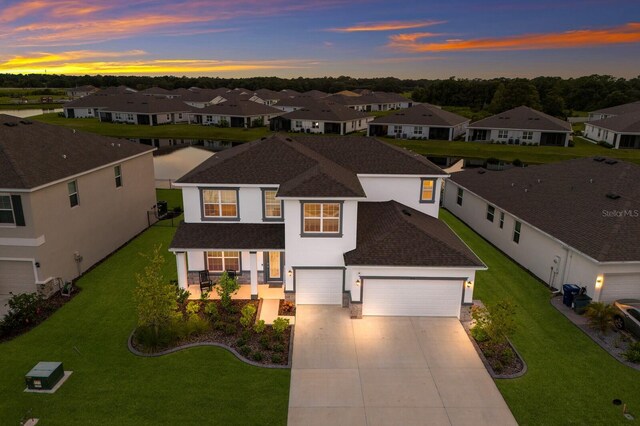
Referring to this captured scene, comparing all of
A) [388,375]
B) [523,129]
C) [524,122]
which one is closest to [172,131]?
[523,129]

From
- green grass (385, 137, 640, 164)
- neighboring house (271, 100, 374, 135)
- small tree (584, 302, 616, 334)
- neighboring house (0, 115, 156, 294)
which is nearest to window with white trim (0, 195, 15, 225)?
neighboring house (0, 115, 156, 294)

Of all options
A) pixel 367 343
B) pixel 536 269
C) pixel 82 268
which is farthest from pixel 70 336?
pixel 536 269

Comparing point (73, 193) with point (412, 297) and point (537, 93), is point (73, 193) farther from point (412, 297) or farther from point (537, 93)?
point (537, 93)

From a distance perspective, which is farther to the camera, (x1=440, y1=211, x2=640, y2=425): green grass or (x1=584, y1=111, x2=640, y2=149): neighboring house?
(x1=584, y1=111, x2=640, y2=149): neighboring house

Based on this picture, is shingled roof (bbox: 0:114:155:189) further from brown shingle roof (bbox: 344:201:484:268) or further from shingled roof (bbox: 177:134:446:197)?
brown shingle roof (bbox: 344:201:484:268)

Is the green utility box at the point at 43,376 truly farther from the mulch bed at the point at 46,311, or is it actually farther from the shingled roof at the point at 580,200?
the shingled roof at the point at 580,200
